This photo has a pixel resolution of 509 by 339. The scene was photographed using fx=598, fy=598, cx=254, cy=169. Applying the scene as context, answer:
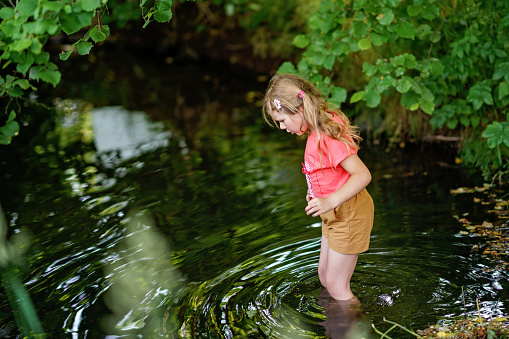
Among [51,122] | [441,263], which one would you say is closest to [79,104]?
[51,122]

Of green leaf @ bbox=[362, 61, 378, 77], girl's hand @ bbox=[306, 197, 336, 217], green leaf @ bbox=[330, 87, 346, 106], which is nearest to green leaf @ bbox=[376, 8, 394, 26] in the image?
green leaf @ bbox=[362, 61, 378, 77]

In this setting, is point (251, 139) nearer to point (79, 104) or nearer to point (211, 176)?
point (211, 176)

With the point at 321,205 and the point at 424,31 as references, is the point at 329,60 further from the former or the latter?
the point at 321,205

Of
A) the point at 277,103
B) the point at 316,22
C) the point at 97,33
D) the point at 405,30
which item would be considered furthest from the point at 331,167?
the point at 316,22

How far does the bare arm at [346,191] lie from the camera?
2.76 meters

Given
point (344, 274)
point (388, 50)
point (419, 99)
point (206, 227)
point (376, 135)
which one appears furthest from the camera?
point (376, 135)

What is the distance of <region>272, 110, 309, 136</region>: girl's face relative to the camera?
2.91 meters

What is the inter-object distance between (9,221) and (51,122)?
300 centimetres

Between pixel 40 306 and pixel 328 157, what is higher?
pixel 328 157

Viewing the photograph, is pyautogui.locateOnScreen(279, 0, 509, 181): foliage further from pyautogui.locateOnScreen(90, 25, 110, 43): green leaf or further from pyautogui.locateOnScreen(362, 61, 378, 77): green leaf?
pyautogui.locateOnScreen(90, 25, 110, 43): green leaf

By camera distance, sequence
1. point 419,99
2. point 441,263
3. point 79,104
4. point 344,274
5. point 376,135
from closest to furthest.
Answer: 1. point 344,274
2. point 441,263
3. point 419,99
4. point 376,135
5. point 79,104

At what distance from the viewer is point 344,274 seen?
313 centimetres

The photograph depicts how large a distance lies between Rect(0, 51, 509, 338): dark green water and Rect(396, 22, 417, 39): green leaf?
129cm

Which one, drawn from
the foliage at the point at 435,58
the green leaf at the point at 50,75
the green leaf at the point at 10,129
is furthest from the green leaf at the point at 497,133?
the green leaf at the point at 10,129
